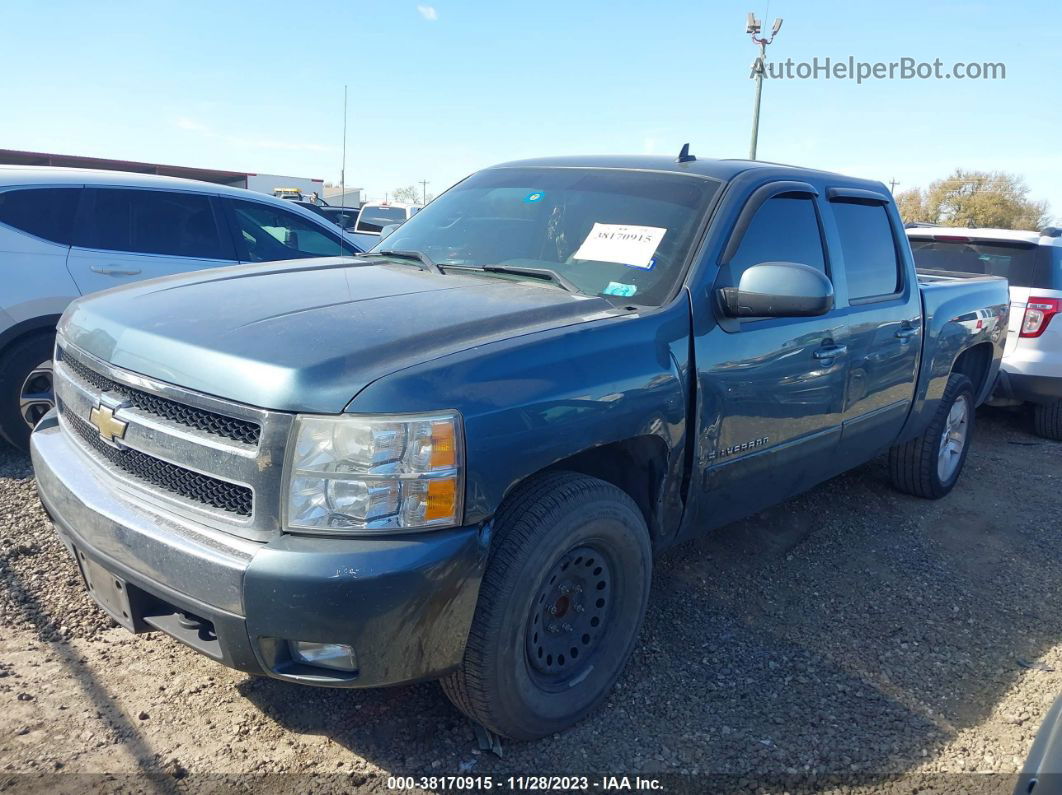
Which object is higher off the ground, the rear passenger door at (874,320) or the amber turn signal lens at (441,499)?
the rear passenger door at (874,320)

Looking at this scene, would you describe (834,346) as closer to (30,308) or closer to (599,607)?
(599,607)

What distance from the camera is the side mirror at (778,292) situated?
294cm

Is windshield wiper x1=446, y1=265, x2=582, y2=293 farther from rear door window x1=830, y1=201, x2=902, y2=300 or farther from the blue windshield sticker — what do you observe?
rear door window x1=830, y1=201, x2=902, y2=300

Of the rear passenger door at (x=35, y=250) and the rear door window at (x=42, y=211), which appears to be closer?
the rear passenger door at (x=35, y=250)

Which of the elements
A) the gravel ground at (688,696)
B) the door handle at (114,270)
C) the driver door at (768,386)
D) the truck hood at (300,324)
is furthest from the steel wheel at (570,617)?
the door handle at (114,270)

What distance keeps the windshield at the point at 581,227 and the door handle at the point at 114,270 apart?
231 cm

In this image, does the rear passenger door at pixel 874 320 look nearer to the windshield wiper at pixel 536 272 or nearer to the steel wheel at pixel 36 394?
the windshield wiper at pixel 536 272

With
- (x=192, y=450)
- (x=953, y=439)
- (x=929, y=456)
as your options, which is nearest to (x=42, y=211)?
(x=192, y=450)

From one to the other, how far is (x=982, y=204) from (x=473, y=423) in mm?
44732

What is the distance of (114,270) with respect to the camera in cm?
517

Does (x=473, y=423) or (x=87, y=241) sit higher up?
(x=87, y=241)

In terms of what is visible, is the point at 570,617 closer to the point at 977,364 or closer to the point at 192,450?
the point at 192,450

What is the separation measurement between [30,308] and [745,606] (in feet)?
14.0

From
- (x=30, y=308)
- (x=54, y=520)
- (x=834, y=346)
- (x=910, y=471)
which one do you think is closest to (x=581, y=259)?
(x=834, y=346)
